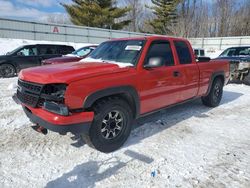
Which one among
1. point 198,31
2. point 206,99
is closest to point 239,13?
point 198,31

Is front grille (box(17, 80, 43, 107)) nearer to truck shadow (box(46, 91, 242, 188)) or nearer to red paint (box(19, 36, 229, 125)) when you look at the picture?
red paint (box(19, 36, 229, 125))

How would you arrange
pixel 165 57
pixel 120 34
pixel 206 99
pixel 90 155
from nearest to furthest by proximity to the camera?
1. pixel 90 155
2. pixel 165 57
3. pixel 206 99
4. pixel 120 34

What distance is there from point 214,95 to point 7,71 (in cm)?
941

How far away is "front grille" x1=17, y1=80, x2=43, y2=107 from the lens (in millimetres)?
3492

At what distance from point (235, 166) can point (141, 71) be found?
2058 millimetres

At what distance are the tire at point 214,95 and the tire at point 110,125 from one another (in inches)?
127

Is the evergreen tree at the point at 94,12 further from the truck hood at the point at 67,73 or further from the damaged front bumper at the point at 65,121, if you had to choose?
the damaged front bumper at the point at 65,121

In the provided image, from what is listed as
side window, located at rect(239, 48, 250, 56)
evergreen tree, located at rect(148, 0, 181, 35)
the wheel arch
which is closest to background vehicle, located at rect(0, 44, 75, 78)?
side window, located at rect(239, 48, 250, 56)

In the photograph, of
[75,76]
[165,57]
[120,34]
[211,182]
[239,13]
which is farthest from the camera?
[239,13]

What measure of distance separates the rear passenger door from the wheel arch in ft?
4.14

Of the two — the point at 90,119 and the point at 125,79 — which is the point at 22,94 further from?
the point at 125,79

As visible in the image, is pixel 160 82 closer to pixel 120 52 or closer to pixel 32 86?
pixel 120 52

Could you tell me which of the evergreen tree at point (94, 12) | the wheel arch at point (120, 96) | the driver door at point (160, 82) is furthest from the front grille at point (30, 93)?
the evergreen tree at point (94, 12)

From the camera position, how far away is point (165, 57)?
4777mm
